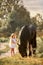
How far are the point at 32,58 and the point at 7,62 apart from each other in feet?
1.06

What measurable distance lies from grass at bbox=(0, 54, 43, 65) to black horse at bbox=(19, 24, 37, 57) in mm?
70

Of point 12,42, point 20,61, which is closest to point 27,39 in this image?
point 12,42

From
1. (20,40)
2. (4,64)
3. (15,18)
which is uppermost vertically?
(15,18)

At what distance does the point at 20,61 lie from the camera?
3297 millimetres

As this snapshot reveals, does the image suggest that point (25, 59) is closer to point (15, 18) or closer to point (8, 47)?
point (8, 47)

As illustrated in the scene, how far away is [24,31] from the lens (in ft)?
11.0

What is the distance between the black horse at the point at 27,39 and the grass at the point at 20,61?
2.8 inches

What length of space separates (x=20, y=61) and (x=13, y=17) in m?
0.57

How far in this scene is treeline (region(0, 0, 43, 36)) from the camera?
337 cm

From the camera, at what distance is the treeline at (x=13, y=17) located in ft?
11.1

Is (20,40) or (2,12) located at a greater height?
(2,12)

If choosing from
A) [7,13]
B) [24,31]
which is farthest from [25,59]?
[7,13]

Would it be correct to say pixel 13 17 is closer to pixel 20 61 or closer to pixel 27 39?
pixel 27 39

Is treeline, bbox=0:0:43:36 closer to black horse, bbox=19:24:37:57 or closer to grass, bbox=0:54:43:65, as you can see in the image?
black horse, bbox=19:24:37:57
